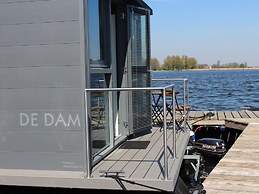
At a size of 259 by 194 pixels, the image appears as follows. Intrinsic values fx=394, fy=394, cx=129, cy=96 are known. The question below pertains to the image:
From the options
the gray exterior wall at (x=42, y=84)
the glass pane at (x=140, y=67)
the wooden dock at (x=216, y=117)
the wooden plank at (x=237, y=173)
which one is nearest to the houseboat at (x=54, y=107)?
the gray exterior wall at (x=42, y=84)

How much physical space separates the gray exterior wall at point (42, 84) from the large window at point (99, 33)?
1.38 ft

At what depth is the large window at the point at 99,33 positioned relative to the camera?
4.46 m

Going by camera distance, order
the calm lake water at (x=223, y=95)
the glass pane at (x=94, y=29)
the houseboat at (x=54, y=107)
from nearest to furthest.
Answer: the houseboat at (x=54, y=107) → the glass pane at (x=94, y=29) → the calm lake water at (x=223, y=95)

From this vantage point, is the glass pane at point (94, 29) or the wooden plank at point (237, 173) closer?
the glass pane at point (94, 29)

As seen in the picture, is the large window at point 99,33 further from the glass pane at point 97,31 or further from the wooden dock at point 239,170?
the wooden dock at point 239,170

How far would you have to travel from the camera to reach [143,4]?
21.4 ft

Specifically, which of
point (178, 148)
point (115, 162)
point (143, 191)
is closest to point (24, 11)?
point (115, 162)

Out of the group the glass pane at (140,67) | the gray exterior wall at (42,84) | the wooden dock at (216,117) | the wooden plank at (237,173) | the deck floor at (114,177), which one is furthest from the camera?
the wooden dock at (216,117)

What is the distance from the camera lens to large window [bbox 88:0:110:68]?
4461mm

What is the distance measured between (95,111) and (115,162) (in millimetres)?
635

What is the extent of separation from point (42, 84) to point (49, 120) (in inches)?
15.1

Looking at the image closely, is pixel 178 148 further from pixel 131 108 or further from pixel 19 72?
pixel 19 72

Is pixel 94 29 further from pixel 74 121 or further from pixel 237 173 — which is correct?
pixel 237 173

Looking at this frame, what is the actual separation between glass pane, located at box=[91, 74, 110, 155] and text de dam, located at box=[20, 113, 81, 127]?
0.93ft
